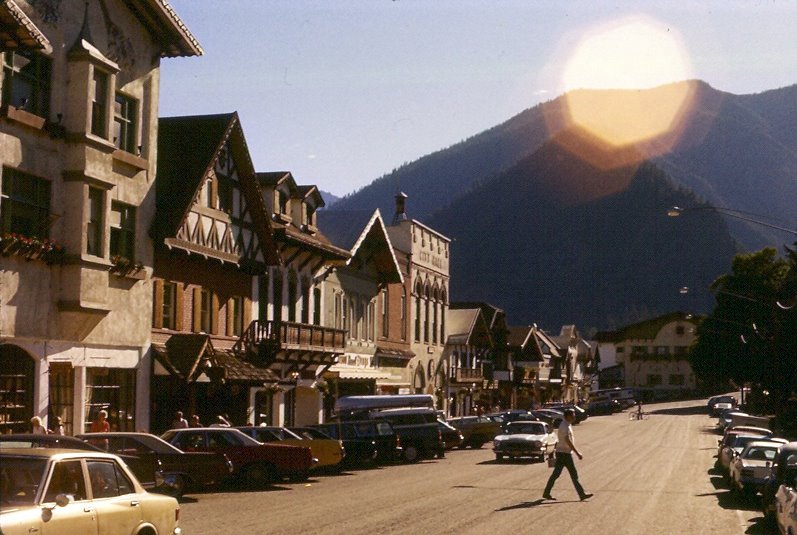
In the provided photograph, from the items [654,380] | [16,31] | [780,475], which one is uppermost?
[16,31]

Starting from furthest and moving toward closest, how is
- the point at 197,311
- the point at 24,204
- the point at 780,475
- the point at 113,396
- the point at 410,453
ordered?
the point at 410,453, the point at 197,311, the point at 113,396, the point at 24,204, the point at 780,475

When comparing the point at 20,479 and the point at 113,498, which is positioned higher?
the point at 20,479

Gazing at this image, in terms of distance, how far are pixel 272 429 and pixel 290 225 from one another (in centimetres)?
1648

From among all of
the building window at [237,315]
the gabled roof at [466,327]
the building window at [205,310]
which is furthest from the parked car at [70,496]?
the gabled roof at [466,327]

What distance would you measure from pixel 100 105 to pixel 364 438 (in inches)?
535

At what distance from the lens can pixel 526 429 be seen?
4019 centimetres

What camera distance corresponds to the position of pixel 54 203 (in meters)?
27.1

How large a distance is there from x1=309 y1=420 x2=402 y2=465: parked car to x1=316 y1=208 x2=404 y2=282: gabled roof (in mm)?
15843

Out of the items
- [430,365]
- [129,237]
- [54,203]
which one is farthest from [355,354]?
[54,203]

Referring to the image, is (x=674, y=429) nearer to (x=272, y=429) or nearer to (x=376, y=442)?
(x=376, y=442)

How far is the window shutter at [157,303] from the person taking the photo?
108ft

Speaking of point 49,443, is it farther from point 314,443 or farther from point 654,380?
point 654,380

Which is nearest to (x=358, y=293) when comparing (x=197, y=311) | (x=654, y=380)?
(x=197, y=311)

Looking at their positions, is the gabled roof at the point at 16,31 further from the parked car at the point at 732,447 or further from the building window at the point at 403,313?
the building window at the point at 403,313
